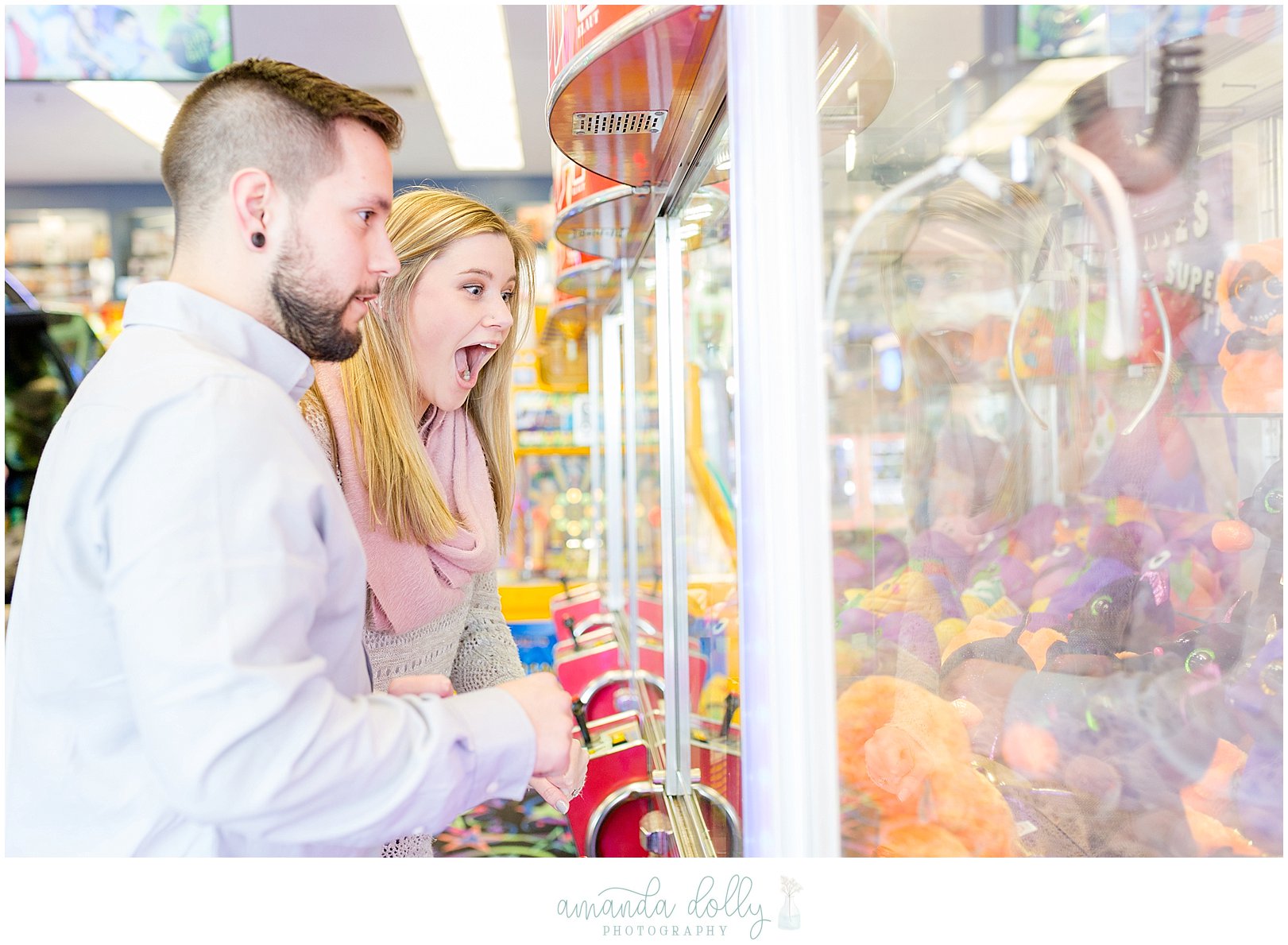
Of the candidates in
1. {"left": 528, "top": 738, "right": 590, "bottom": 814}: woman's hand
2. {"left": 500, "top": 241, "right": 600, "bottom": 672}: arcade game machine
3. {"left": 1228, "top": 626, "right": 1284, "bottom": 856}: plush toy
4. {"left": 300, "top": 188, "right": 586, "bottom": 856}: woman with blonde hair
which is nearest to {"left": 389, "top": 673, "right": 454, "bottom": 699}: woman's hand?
{"left": 300, "top": 188, "right": 586, "bottom": 856}: woman with blonde hair

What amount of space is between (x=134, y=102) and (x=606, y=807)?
422cm

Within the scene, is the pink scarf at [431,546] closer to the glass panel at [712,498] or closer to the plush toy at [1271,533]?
the glass panel at [712,498]

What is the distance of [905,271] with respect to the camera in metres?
1.13

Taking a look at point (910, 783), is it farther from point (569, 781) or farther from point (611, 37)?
point (611, 37)

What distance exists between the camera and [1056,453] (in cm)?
113

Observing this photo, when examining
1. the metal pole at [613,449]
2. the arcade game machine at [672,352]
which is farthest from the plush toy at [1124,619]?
the metal pole at [613,449]

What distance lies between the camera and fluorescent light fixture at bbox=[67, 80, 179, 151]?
4.04m

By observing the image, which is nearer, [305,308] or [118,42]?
[305,308]

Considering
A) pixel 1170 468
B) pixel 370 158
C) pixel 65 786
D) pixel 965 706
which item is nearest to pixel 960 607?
pixel 965 706

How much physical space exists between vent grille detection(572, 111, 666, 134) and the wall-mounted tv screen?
0.76 meters

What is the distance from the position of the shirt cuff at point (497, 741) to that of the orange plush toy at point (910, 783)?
1.10 ft

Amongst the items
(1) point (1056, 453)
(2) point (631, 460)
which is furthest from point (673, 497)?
(2) point (631, 460)

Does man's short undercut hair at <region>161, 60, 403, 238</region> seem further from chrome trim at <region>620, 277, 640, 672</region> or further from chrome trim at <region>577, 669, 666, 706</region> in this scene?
chrome trim at <region>577, 669, 666, 706</region>
